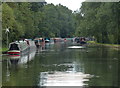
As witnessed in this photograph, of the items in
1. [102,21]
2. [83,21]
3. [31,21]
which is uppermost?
[83,21]

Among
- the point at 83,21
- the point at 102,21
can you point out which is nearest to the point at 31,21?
the point at 102,21

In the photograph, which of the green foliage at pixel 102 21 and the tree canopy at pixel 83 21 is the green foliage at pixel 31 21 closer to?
the tree canopy at pixel 83 21

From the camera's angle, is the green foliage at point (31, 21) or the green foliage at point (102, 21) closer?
the green foliage at point (31, 21)

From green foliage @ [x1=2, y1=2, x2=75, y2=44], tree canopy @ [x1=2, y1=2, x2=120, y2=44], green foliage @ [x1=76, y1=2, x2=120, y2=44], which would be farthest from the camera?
green foliage @ [x1=76, y1=2, x2=120, y2=44]

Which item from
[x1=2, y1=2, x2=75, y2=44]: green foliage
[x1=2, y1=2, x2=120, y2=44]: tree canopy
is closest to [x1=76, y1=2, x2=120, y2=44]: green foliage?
[x1=2, y1=2, x2=120, y2=44]: tree canopy

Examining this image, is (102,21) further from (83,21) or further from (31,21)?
(83,21)

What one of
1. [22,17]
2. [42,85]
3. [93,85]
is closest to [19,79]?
[42,85]

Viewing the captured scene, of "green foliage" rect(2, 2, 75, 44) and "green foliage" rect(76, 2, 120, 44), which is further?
"green foliage" rect(76, 2, 120, 44)

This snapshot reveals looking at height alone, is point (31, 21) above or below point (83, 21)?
below

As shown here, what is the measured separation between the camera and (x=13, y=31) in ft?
214

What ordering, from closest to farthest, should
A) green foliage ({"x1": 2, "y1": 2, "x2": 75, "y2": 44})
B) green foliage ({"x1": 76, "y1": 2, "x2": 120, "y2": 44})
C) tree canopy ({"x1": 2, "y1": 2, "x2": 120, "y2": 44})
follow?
green foliage ({"x1": 2, "y1": 2, "x2": 75, "y2": 44}) → tree canopy ({"x1": 2, "y1": 2, "x2": 120, "y2": 44}) → green foliage ({"x1": 76, "y1": 2, "x2": 120, "y2": 44})

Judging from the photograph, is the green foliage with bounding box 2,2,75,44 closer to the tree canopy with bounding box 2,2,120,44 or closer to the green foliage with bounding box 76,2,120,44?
the tree canopy with bounding box 2,2,120,44

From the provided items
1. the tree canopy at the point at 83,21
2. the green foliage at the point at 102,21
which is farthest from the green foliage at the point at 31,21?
the green foliage at the point at 102,21

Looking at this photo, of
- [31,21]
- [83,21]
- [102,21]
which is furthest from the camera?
[83,21]
